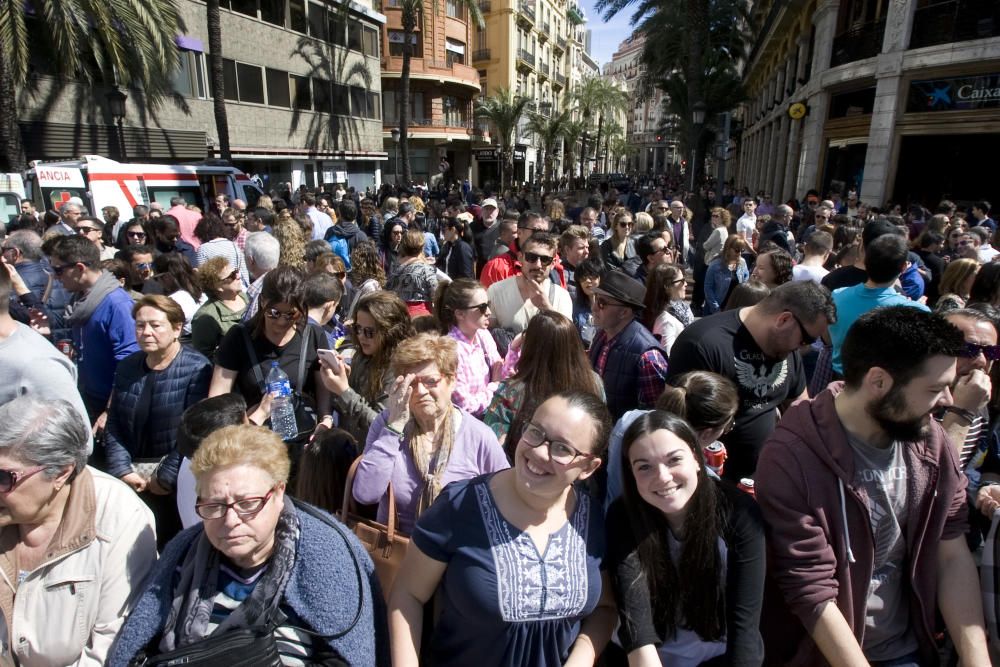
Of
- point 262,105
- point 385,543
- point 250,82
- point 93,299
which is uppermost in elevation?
point 250,82

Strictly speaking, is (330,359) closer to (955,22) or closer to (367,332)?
(367,332)

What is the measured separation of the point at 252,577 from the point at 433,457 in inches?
30.7

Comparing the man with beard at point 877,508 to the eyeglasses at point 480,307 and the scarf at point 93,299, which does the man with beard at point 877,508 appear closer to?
the eyeglasses at point 480,307

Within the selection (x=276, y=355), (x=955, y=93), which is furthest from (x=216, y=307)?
(x=955, y=93)

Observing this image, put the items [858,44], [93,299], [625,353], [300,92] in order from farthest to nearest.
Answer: [300,92], [858,44], [93,299], [625,353]

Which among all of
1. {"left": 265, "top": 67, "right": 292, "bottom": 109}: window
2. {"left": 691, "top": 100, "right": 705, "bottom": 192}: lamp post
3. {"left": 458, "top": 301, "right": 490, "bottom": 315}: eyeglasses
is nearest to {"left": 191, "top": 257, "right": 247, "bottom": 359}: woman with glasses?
{"left": 458, "top": 301, "right": 490, "bottom": 315}: eyeglasses

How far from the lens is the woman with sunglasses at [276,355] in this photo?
3152 mm

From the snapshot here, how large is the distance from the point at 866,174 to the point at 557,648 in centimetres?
1682

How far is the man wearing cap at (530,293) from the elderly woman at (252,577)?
247 centimetres

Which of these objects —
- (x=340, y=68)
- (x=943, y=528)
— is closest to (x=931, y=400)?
(x=943, y=528)

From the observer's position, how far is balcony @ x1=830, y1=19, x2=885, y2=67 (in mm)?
14294

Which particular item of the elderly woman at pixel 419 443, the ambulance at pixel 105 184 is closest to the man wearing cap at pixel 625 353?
the elderly woman at pixel 419 443

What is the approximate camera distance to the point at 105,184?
10.3 meters

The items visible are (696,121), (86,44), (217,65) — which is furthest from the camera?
(217,65)
